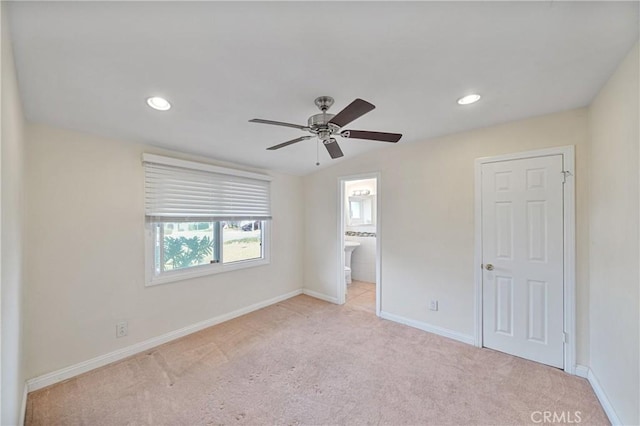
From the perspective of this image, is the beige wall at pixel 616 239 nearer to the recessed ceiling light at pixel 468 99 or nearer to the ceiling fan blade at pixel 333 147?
the recessed ceiling light at pixel 468 99

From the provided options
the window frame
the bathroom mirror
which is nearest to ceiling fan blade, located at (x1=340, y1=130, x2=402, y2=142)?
the window frame

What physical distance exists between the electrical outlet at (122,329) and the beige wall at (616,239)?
12.5ft

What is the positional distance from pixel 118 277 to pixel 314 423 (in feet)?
7.20

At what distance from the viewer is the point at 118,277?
251 centimetres

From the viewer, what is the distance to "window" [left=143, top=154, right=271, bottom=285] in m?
2.76

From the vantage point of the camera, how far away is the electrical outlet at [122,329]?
250 cm

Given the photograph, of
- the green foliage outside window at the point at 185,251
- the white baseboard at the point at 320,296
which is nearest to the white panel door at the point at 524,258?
the white baseboard at the point at 320,296

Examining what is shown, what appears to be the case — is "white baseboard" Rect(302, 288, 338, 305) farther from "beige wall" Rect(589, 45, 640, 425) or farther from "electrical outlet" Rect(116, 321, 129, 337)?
"beige wall" Rect(589, 45, 640, 425)

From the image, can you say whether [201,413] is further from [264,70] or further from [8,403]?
[264,70]

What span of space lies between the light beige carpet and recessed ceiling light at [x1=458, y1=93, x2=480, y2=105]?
2322 millimetres

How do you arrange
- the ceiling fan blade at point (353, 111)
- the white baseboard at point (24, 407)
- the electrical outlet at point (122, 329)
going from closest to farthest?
the ceiling fan blade at point (353, 111) < the white baseboard at point (24, 407) < the electrical outlet at point (122, 329)

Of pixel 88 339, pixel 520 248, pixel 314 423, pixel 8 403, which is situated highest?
pixel 520 248

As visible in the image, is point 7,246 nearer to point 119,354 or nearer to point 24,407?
point 24,407

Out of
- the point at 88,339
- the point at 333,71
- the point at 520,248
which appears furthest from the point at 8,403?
the point at 520,248
